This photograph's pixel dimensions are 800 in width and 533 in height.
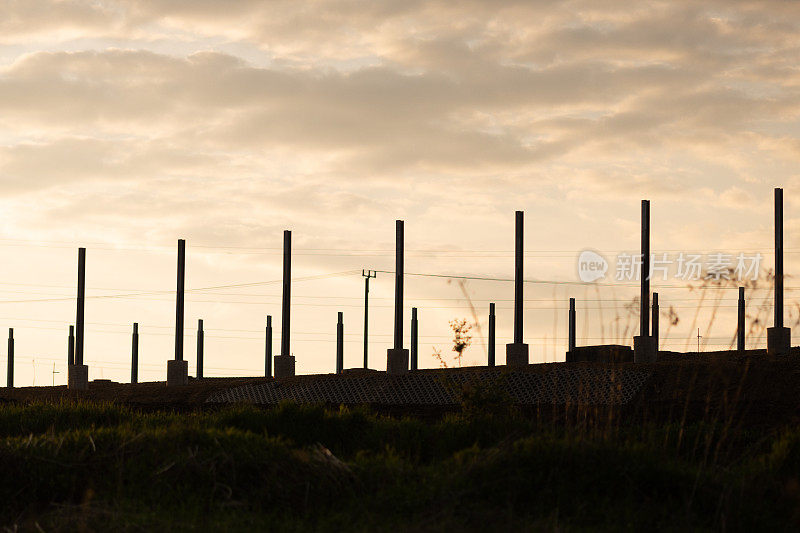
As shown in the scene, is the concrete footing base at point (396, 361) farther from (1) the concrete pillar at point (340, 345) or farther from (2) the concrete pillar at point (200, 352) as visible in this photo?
(2) the concrete pillar at point (200, 352)

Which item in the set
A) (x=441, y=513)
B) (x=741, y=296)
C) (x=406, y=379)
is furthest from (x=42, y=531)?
(x=741, y=296)

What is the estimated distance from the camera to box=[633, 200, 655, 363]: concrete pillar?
25.2 meters

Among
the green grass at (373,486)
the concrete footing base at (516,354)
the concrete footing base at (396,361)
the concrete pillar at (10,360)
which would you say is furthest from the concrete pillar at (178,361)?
the concrete pillar at (10,360)

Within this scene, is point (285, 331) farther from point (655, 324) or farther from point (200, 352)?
point (200, 352)

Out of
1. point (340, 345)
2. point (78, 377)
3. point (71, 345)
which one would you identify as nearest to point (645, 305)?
point (78, 377)

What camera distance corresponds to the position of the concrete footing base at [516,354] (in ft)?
84.5

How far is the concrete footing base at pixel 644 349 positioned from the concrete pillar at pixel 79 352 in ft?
61.7

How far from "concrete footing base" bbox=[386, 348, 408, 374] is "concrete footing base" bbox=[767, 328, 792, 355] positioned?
9.94 m

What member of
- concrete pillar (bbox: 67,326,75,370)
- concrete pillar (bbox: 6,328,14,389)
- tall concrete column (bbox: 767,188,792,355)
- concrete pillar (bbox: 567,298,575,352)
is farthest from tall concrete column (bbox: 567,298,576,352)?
concrete pillar (bbox: 6,328,14,389)

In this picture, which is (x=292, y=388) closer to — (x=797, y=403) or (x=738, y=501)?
(x=797, y=403)

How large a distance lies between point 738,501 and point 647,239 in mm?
19143

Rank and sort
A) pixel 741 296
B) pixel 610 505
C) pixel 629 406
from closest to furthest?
pixel 610 505, pixel 629 406, pixel 741 296

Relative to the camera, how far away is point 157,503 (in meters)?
7.61

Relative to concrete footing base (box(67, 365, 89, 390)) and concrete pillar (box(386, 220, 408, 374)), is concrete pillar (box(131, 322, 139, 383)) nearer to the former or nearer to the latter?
concrete footing base (box(67, 365, 89, 390))
